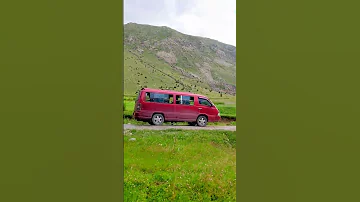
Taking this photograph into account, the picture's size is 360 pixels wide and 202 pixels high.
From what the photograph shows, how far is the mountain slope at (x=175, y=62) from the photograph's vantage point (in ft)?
16.6

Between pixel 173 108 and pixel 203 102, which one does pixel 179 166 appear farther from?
pixel 203 102

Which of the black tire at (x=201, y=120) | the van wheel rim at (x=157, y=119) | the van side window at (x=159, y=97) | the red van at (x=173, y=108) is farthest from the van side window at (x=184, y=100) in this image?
the van wheel rim at (x=157, y=119)

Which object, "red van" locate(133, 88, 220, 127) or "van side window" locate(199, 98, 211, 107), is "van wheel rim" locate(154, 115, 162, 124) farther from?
"van side window" locate(199, 98, 211, 107)

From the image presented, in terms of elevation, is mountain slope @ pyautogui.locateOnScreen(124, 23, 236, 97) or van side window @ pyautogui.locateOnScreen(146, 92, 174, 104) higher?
mountain slope @ pyautogui.locateOnScreen(124, 23, 236, 97)

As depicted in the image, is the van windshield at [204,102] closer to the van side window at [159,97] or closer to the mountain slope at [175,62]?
the mountain slope at [175,62]

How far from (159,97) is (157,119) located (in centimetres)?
32

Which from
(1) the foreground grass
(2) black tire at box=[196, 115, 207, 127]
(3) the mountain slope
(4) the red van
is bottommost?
(1) the foreground grass

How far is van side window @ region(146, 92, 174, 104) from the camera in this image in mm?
5164

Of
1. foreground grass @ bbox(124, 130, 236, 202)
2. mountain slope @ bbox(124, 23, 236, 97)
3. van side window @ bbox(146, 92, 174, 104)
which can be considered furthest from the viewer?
van side window @ bbox(146, 92, 174, 104)

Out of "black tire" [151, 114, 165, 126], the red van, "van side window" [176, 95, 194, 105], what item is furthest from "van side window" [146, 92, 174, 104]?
"black tire" [151, 114, 165, 126]

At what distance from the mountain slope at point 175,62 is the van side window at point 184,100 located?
0.13 metres

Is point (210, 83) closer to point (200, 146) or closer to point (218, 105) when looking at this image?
point (218, 105)

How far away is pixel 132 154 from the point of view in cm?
486

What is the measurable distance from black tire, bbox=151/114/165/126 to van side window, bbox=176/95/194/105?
12.7 inches
